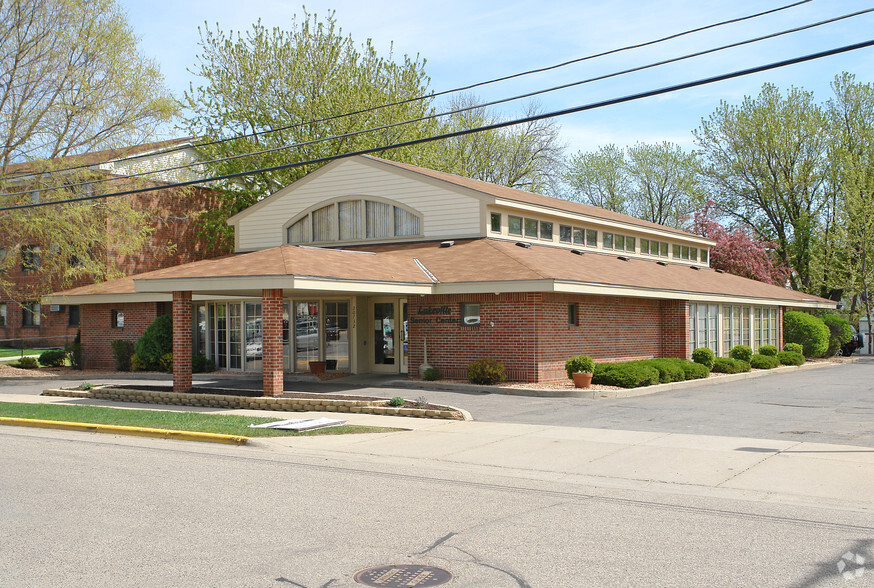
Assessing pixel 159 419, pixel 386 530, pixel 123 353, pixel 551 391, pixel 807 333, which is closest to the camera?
pixel 386 530

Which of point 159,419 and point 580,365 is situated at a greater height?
point 580,365

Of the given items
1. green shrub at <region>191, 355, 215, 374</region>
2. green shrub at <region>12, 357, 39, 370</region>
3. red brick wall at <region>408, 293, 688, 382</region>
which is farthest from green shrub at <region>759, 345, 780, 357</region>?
green shrub at <region>12, 357, 39, 370</region>

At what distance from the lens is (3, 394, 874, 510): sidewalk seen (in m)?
9.44

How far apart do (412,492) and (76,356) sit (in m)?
24.4

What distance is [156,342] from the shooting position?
2686 cm

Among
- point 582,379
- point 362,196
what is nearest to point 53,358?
point 362,196

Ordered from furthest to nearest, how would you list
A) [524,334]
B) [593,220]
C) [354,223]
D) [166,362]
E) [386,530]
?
1. [593,220]
2. [354,223]
3. [166,362]
4. [524,334]
5. [386,530]

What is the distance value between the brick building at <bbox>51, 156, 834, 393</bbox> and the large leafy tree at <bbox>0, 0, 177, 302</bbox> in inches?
92.1

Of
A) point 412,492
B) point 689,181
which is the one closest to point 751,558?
point 412,492

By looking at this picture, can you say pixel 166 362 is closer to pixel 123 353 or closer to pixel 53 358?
pixel 123 353

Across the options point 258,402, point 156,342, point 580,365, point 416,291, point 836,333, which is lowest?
point 258,402

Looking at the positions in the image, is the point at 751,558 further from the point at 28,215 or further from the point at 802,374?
the point at 28,215

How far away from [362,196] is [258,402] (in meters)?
11.1

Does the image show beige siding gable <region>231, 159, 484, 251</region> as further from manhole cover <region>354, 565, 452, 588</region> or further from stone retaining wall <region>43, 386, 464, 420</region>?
manhole cover <region>354, 565, 452, 588</region>
